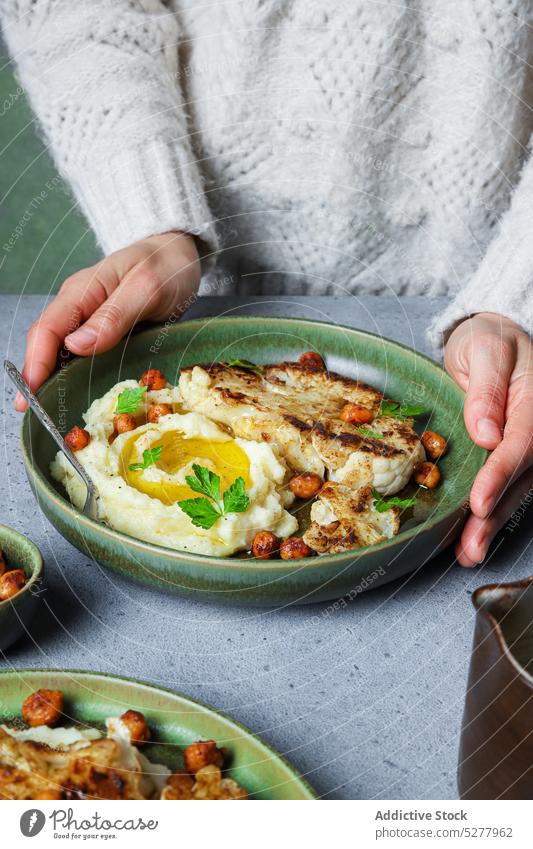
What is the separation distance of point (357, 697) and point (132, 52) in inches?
79.7

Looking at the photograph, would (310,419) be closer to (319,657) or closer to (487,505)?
(487,505)

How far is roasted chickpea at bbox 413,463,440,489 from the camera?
187cm

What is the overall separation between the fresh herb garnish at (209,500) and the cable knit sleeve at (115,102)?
1087 mm

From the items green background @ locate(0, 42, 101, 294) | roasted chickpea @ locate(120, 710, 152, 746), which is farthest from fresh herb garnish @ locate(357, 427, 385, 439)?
green background @ locate(0, 42, 101, 294)

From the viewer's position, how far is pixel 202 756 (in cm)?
117

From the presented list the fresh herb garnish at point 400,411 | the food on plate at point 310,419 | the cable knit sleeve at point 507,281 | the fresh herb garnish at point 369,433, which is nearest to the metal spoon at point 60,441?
the food on plate at point 310,419

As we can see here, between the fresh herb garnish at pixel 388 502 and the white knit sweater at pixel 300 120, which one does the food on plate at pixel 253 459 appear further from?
the white knit sweater at pixel 300 120

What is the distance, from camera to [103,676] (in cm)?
126

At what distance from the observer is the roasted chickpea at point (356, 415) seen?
1991mm

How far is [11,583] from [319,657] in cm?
55

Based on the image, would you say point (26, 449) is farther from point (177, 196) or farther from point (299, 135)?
point (299, 135)

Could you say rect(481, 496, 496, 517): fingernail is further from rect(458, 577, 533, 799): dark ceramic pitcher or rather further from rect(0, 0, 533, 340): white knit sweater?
rect(0, 0, 533, 340): white knit sweater

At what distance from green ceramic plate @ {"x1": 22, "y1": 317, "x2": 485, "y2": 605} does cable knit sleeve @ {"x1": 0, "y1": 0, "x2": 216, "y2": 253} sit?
46 centimetres
